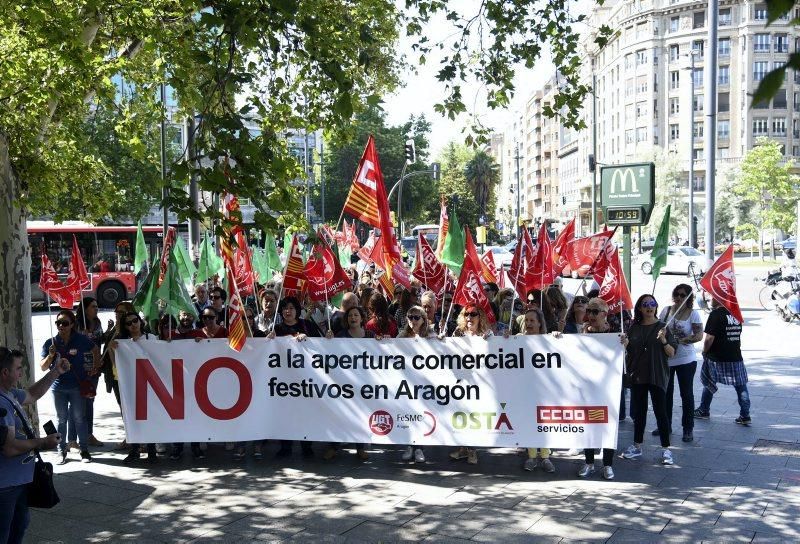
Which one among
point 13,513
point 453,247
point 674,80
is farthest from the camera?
point 674,80

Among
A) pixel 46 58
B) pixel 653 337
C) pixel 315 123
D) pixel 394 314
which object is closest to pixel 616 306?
pixel 653 337

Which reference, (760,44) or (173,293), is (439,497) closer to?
(173,293)

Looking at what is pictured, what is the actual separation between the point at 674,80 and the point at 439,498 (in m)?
85.8

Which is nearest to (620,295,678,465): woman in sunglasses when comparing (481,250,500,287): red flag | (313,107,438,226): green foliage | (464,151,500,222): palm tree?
(481,250,500,287): red flag

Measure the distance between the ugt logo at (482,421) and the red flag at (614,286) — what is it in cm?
194

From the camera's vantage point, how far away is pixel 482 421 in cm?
734

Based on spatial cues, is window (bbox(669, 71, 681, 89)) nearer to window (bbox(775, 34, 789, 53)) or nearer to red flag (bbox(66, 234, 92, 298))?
window (bbox(775, 34, 789, 53))

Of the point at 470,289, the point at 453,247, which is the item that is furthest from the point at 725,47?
the point at 470,289

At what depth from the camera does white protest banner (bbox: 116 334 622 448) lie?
715 centimetres

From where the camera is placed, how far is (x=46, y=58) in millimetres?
8828

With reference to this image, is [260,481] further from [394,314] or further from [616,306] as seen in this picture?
[616,306]

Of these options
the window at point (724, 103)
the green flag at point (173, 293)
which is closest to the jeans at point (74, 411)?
the green flag at point (173, 293)

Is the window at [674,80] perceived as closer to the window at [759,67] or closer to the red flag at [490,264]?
the window at [759,67]

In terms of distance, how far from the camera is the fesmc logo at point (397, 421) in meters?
7.44
